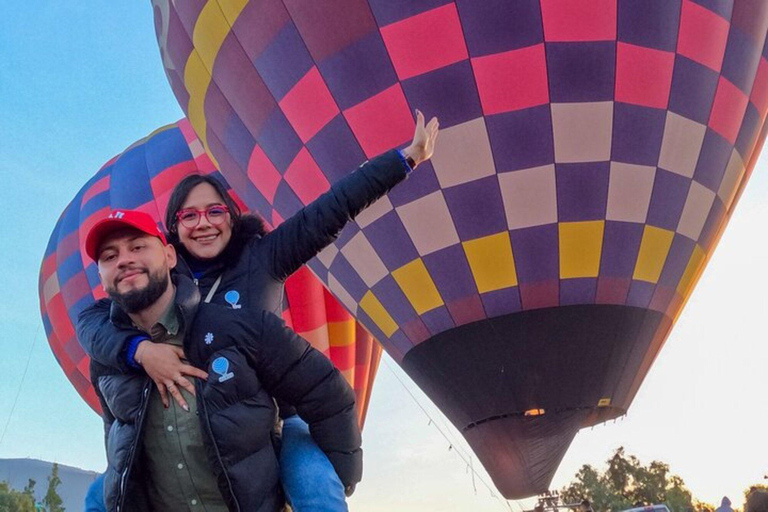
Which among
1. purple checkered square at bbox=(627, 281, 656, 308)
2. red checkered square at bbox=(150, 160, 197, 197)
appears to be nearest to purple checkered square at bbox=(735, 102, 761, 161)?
purple checkered square at bbox=(627, 281, 656, 308)

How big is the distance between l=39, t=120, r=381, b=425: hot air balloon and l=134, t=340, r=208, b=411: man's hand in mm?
6600

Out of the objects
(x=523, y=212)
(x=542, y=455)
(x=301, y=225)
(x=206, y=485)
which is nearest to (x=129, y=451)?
(x=206, y=485)

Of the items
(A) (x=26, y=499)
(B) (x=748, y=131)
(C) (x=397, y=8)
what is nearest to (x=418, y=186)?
(C) (x=397, y=8)

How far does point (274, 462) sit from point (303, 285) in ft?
22.7

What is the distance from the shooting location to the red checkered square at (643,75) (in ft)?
16.4

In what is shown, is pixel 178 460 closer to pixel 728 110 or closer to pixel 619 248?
pixel 619 248

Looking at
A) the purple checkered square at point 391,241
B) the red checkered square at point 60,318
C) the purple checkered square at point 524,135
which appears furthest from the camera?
the red checkered square at point 60,318

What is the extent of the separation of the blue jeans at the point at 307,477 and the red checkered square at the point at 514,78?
12.5 ft

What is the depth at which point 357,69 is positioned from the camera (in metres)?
5.15

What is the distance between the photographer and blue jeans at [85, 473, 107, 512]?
5.24ft

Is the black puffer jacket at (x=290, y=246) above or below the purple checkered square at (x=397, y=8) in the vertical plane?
below

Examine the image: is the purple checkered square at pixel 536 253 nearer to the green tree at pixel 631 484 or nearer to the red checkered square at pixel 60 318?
the red checkered square at pixel 60 318

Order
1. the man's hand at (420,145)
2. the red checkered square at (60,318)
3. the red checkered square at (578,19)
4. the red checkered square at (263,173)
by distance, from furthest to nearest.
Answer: the red checkered square at (60,318) < the red checkered square at (263,173) < the red checkered square at (578,19) < the man's hand at (420,145)

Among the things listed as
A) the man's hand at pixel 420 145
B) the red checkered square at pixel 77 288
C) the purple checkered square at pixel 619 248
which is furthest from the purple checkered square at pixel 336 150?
the red checkered square at pixel 77 288
